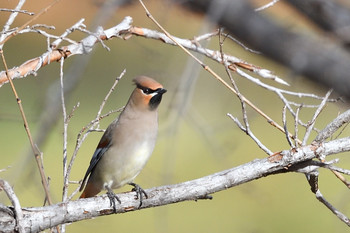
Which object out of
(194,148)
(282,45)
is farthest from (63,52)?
(194,148)

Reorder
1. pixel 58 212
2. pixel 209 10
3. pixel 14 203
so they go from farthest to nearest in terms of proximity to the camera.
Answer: pixel 209 10 → pixel 58 212 → pixel 14 203

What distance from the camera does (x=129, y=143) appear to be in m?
3.36

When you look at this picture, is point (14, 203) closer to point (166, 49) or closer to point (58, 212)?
point (58, 212)

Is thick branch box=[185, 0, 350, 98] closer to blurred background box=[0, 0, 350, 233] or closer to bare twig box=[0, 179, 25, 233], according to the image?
bare twig box=[0, 179, 25, 233]

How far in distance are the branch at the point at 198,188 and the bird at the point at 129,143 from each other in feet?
2.13

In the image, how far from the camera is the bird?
3.34 m

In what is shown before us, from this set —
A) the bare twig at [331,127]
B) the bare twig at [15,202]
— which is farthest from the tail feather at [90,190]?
the bare twig at [331,127]

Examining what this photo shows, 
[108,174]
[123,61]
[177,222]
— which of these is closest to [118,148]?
[108,174]

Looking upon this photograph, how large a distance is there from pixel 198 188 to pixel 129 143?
810 mm

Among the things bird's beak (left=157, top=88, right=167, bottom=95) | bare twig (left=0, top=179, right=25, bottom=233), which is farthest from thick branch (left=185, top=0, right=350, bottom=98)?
bare twig (left=0, top=179, right=25, bottom=233)

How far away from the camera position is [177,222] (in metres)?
7.32

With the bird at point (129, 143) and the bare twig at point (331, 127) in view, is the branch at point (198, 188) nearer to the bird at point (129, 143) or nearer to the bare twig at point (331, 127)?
the bare twig at point (331, 127)

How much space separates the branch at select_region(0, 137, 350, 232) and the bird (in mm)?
650

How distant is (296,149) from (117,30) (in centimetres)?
107
